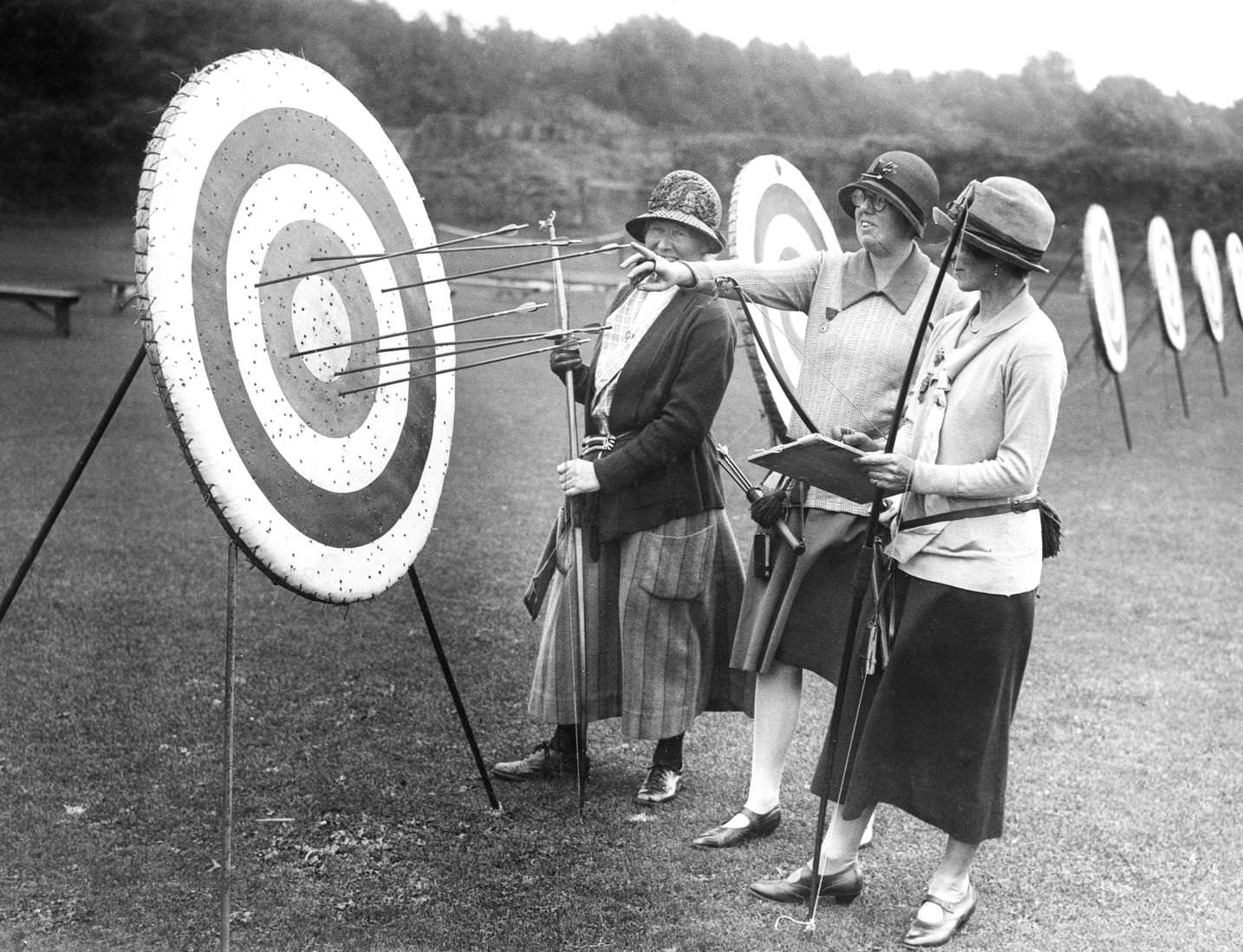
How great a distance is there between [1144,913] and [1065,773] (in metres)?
0.83

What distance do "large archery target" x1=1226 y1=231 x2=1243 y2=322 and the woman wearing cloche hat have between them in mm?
12002

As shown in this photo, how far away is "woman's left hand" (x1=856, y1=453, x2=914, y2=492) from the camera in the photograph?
226cm

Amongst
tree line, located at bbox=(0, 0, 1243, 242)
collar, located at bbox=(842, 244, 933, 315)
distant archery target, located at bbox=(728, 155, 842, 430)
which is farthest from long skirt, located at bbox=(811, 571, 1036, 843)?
tree line, located at bbox=(0, 0, 1243, 242)

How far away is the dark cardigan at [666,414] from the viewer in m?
2.91

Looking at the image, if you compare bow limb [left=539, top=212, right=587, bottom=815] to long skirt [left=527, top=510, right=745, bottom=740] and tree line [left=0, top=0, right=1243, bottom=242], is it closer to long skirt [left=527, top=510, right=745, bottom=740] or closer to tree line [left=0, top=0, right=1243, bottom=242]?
long skirt [left=527, top=510, right=745, bottom=740]

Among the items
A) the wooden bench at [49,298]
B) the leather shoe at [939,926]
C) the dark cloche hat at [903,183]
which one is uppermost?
the dark cloche hat at [903,183]

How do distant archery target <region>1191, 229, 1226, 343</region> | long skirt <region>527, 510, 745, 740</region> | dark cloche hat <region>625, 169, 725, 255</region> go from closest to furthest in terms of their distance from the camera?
dark cloche hat <region>625, 169, 725, 255</region> → long skirt <region>527, 510, 745, 740</region> → distant archery target <region>1191, 229, 1226, 343</region>

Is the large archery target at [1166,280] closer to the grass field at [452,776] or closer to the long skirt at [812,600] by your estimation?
the grass field at [452,776]

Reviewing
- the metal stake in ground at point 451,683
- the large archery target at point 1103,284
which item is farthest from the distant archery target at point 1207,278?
the metal stake in ground at point 451,683

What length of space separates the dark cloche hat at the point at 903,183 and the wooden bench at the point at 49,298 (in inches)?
247

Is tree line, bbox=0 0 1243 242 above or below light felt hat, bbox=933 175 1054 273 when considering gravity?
above

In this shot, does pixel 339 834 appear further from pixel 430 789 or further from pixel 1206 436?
pixel 1206 436

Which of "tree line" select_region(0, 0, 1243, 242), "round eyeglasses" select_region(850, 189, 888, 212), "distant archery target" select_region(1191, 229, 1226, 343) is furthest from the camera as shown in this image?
"distant archery target" select_region(1191, 229, 1226, 343)

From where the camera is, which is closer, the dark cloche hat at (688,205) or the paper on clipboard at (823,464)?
the paper on clipboard at (823,464)
